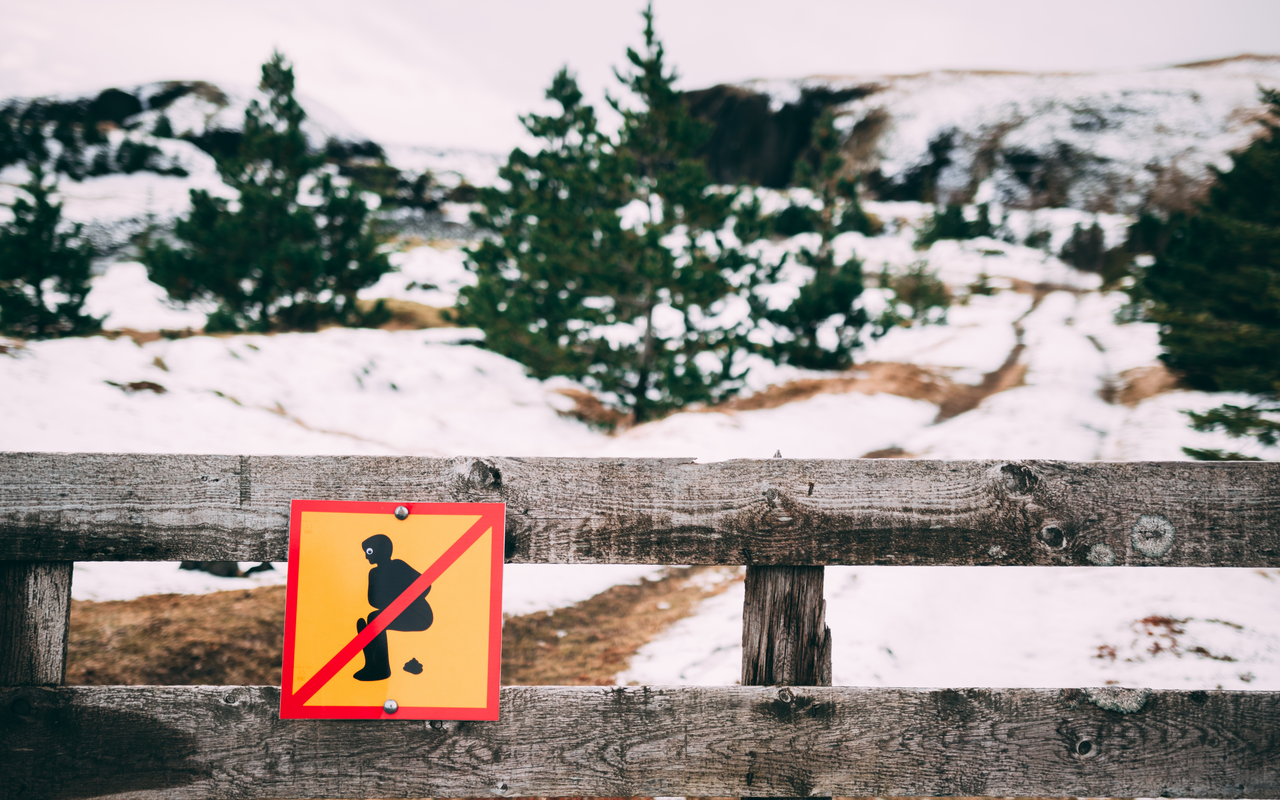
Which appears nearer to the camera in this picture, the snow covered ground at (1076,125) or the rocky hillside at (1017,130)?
the snow covered ground at (1076,125)

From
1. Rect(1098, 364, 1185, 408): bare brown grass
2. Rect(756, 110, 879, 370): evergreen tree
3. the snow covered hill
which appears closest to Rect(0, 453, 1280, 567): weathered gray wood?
the snow covered hill

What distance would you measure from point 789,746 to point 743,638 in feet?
1.09

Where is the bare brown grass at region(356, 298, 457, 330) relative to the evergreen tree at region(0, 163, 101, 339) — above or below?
above

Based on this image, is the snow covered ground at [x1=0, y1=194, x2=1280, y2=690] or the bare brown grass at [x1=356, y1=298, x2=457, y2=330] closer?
the snow covered ground at [x1=0, y1=194, x2=1280, y2=690]

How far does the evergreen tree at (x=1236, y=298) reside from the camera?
655 cm

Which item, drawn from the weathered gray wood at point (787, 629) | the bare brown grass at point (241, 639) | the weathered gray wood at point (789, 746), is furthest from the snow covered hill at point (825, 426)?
the weathered gray wood at point (787, 629)

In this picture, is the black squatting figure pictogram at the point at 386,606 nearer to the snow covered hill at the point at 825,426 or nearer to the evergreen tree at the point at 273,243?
the snow covered hill at the point at 825,426

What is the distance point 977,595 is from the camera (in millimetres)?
5043

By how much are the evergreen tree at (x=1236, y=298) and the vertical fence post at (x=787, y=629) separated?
22.6ft

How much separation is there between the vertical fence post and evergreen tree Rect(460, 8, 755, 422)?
8354 millimetres

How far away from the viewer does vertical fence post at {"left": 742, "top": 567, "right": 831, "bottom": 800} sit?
5.56ft

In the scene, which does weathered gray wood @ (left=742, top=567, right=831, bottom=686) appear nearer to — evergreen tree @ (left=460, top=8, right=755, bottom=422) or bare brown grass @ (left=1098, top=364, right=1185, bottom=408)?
evergreen tree @ (left=460, top=8, right=755, bottom=422)

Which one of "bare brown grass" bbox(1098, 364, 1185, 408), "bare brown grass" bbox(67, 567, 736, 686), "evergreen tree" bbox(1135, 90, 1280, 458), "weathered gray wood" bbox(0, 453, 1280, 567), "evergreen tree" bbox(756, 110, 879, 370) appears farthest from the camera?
"evergreen tree" bbox(756, 110, 879, 370)

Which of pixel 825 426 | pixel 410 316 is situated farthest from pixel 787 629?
pixel 410 316
